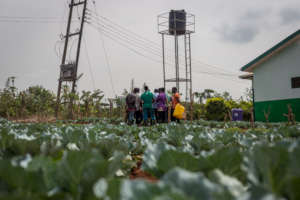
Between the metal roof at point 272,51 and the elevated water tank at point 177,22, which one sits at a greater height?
the elevated water tank at point 177,22

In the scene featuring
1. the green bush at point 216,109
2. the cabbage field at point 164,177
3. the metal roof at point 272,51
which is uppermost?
the metal roof at point 272,51

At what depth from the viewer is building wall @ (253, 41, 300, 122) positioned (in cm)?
1370

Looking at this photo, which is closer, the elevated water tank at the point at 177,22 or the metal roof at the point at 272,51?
the metal roof at the point at 272,51

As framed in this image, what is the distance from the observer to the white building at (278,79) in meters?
13.6

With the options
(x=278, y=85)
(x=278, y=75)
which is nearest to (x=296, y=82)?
(x=278, y=85)

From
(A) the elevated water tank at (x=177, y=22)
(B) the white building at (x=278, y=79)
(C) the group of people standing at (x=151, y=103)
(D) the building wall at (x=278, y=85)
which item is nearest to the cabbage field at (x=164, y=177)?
(C) the group of people standing at (x=151, y=103)

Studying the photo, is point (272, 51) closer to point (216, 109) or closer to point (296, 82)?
point (296, 82)

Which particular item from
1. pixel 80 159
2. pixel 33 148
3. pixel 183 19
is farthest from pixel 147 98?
pixel 183 19

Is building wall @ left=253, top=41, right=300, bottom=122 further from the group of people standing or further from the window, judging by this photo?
the group of people standing

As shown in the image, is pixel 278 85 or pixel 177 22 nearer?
pixel 278 85

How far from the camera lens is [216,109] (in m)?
20.0

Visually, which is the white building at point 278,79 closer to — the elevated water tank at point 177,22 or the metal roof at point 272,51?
the metal roof at point 272,51

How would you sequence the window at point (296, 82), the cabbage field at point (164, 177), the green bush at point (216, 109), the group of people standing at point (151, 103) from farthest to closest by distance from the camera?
1. the green bush at point (216, 109)
2. the window at point (296, 82)
3. the group of people standing at point (151, 103)
4. the cabbage field at point (164, 177)

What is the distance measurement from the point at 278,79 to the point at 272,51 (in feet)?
5.00
